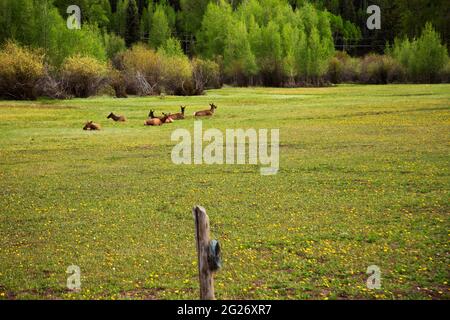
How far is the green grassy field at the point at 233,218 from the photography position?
958 cm

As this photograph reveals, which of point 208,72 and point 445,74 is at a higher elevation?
point 208,72

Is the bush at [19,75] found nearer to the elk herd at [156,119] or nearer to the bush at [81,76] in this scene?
the bush at [81,76]

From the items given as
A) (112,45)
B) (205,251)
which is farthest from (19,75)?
(205,251)

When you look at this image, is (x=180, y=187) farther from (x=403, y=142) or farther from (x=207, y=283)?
(x=403, y=142)

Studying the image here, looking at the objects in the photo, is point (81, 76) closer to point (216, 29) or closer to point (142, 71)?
point (142, 71)

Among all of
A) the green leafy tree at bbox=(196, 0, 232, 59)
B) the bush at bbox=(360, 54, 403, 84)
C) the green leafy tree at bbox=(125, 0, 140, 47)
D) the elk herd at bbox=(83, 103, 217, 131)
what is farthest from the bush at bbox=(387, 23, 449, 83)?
the elk herd at bbox=(83, 103, 217, 131)

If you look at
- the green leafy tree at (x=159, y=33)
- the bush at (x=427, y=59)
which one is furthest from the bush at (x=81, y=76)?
the green leafy tree at (x=159, y=33)

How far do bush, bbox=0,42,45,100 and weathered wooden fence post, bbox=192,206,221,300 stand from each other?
4960cm

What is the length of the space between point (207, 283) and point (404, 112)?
36676 millimetres

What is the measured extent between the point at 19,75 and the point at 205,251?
50308 millimetres

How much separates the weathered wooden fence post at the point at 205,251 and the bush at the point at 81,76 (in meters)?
51.7

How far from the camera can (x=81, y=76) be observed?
184 feet
